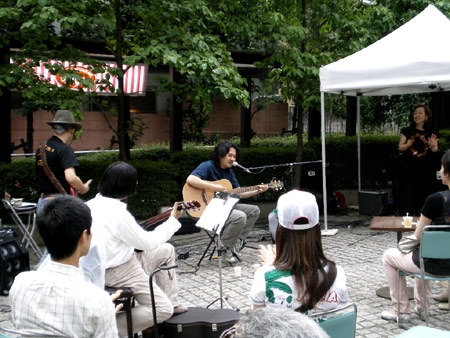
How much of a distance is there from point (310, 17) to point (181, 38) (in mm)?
3571

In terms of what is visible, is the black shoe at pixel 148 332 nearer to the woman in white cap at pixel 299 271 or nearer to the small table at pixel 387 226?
the woman in white cap at pixel 299 271

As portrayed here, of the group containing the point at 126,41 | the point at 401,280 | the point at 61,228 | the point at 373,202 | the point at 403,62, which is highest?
the point at 126,41

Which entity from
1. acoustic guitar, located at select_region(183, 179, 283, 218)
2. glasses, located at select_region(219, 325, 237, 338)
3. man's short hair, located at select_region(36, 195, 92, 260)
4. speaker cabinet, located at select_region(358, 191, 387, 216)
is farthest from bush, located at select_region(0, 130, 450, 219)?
glasses, located at select_region(219, 325, 237, 338)

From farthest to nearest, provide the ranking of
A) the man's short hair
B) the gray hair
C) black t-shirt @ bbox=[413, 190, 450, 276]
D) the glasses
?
1. black t-shirt @ bbox=[413, 190, 450, 276]
2. the man's short hair
3. the glasses
4. the gray hair

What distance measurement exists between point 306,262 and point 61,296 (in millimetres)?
1248

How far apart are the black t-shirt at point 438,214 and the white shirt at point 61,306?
3071mm

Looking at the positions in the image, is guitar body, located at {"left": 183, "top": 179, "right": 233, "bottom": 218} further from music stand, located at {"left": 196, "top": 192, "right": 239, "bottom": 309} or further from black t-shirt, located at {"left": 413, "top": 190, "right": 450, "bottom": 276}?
black t-shirt, located at {"left": 413, "top": 190, "right": 450, "bottom": 276}

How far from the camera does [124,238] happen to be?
416 centimetres

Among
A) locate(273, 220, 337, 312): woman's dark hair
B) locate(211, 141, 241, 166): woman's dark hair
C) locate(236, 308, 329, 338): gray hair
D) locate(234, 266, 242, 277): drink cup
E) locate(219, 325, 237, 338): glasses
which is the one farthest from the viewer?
locate(211, 141, 241, 166): woman's dark hair

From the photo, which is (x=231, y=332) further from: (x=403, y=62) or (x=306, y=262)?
(x=403, y=62)

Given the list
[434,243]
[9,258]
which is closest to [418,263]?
[434,243]

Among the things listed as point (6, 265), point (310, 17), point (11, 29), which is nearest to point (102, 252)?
point (6, 265)

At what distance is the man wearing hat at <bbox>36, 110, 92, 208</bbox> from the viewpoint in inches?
249

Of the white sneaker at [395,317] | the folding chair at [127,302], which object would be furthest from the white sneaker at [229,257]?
the folding chair at [127,302]
